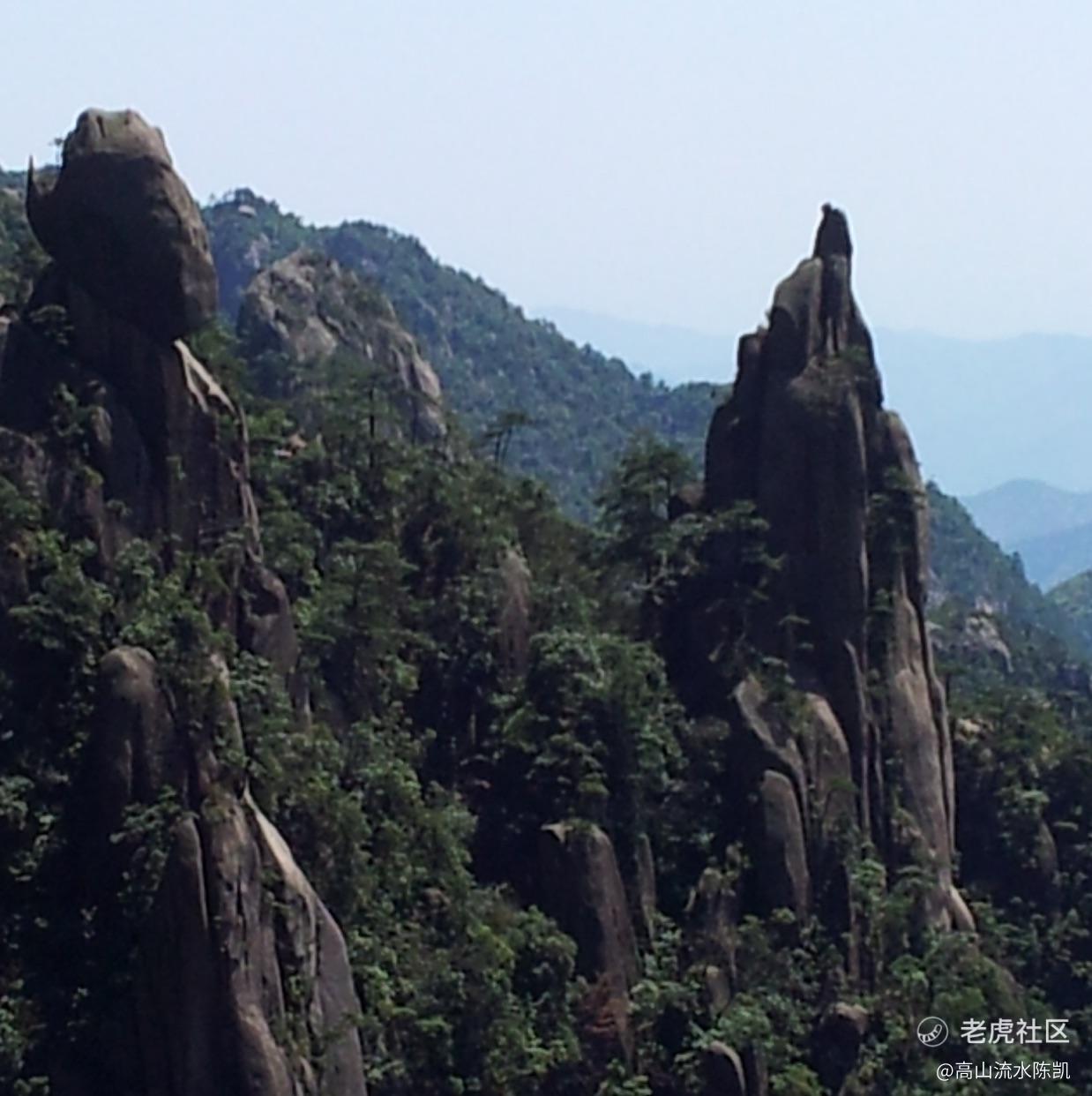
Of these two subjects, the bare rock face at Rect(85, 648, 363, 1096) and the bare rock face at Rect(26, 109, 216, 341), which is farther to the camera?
the bare rock face at Rect(26, 109, 216, 341)

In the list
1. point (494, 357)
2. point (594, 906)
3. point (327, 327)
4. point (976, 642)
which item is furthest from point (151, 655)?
point (494, 357)

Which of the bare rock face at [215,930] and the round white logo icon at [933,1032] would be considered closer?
the bare rock face at [215,930]

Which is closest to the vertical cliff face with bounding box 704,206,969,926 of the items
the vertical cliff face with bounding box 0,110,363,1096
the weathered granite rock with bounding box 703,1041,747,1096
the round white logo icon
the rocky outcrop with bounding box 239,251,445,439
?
the round white logo icon

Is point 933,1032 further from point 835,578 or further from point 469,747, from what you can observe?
point 469,747

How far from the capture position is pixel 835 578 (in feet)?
99.5

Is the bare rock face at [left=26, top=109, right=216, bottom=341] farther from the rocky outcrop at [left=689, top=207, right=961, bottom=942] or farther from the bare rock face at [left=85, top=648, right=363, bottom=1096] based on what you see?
the rocky outcrop at [left=689, top=207, right=961, bottom=942]

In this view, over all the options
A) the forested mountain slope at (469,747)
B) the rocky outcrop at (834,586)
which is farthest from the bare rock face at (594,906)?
the rocky outcrop at (834,586)

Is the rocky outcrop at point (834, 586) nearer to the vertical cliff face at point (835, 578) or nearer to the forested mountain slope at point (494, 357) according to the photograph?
the vertical cliff face at point (835, 578)

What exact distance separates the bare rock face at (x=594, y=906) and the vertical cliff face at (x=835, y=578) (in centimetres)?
306

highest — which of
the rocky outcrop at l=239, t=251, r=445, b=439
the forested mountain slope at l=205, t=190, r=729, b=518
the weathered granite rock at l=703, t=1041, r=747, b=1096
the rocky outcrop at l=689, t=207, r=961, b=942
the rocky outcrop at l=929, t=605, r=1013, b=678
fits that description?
the forested mountain slope at l=205, t=190, r=729, b=518

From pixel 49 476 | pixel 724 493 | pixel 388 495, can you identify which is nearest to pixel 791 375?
pixel 724 493

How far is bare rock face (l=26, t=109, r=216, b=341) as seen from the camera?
24.6 m

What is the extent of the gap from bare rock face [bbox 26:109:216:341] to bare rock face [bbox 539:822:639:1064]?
846 cm

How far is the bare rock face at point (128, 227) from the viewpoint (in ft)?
80.8
